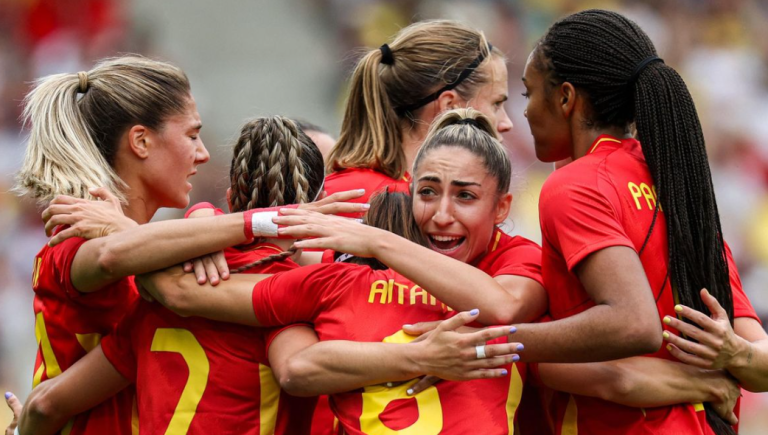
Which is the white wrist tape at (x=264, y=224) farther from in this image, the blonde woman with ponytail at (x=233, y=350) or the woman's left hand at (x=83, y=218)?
the woman's left hand at (x=83, y=218)

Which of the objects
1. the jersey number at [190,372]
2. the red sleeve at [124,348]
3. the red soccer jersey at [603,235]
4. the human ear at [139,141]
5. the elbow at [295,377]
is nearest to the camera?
the red soccer jersey at [603,235]

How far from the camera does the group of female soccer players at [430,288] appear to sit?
2.91 m

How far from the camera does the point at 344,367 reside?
9.63 ft

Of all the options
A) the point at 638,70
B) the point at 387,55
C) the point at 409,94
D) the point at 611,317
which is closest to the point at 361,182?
the point at 409,94

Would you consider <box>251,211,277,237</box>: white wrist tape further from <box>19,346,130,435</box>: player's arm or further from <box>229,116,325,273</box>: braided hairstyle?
<box>19,346,130,435</box>: player's arm

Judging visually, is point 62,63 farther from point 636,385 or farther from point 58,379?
point 636,385

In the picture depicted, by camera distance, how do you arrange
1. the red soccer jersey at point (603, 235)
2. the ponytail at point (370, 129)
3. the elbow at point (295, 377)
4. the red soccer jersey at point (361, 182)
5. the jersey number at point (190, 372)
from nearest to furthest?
the red soccer jersey at point (603, 235) < the elbow at point (295, 377) < the jersey number at point (190, 372) < the red soccer jersey at point (361, 182) < the ponytail at point (370, 129)

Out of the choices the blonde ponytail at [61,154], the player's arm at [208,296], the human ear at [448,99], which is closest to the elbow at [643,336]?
the player's arm at [208,296]

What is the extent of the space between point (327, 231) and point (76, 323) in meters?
1.13

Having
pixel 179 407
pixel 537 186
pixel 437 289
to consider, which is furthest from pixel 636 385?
pixel 537 186

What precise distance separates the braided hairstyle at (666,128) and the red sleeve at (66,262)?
188 cm

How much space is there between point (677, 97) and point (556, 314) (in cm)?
82

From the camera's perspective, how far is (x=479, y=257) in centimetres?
338

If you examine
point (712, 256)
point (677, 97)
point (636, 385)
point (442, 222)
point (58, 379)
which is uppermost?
point (677, 97)
